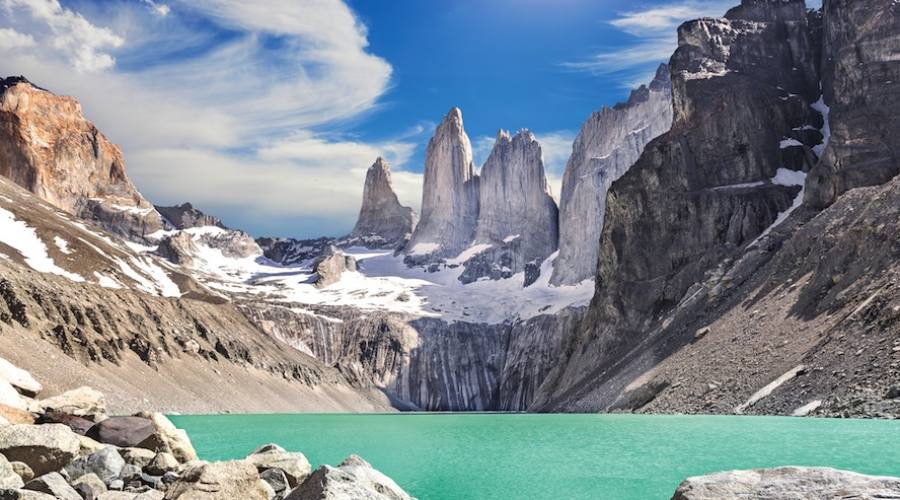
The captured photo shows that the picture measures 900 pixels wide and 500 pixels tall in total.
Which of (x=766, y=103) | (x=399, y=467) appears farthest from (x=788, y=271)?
(x=399, y=467)

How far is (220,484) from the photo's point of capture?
1633 cm

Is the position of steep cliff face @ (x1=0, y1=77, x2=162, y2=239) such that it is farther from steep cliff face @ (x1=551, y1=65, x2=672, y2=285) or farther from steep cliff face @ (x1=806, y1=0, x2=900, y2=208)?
steep cliff face @ (x1=806, y1=0, x2=900, y2=208)

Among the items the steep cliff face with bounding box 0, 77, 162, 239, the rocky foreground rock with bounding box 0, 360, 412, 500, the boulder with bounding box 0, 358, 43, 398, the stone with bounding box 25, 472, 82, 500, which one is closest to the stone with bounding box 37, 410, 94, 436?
the rocky foreground rock with bounding box 0, 360, 412, 500

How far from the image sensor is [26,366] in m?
64.6

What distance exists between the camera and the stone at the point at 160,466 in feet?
66.9

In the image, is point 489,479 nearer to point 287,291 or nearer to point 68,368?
point 68,368

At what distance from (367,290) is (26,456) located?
170525 millimetres

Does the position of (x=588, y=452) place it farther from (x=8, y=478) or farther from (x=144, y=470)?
(x=8, y=478)

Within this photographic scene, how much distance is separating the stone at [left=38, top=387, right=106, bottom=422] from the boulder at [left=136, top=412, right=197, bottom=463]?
4.60m

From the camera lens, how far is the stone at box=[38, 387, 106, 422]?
2749 cm

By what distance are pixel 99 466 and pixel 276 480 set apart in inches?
160

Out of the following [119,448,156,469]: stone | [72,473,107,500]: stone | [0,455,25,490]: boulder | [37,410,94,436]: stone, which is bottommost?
[37,410,94,436]: stone

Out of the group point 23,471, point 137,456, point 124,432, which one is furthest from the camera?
point 124,432

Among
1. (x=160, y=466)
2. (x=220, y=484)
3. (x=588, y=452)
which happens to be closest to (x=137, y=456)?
(x=160, y=466)
